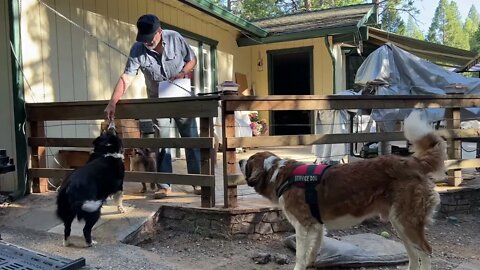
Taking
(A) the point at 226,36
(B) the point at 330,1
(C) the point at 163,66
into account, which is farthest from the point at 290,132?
(B) the point at 330,1

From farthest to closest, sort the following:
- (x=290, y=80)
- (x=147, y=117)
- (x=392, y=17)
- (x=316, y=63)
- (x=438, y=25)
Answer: (x=438, y=25) < (x=392, y=17) < (x=290, y=80) < (x=316, y=63) < (x=147, y=117)

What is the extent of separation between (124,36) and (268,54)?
5.28 meters

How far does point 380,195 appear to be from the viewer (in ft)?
11.3

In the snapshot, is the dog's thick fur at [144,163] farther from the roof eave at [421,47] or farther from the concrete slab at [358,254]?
the roof eave at [421,47]

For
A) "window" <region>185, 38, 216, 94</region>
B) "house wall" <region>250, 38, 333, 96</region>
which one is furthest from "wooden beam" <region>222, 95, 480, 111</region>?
"house wall" <region>250, 38, 333, 96</region>

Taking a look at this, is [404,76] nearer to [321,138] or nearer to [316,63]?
[321,138]

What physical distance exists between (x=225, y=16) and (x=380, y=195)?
22.9 ft

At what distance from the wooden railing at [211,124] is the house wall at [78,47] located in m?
0.54

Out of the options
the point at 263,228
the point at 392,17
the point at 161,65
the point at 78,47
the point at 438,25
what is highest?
the point at 438,25

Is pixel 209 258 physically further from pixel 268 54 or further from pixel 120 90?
pixel 268 54

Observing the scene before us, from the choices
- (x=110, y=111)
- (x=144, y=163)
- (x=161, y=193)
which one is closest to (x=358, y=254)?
(x=161, y=193)

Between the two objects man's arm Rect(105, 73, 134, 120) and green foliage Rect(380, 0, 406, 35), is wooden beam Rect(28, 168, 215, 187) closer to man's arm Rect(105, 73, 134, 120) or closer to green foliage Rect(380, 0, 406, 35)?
man's arm Rect(105, 73, 134, 120)

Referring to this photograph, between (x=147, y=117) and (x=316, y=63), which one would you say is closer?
(x=147, y=117)

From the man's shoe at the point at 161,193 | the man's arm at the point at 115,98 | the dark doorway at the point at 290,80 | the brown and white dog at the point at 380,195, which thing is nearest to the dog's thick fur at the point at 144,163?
the man's shoe at the point at 161,193
